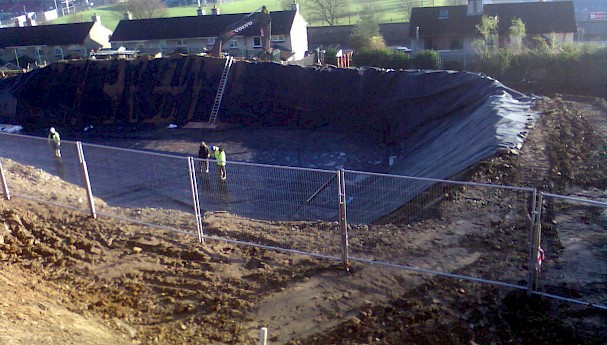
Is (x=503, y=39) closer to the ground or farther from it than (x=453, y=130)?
farther from it

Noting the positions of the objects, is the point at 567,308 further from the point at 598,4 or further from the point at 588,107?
the point at 598,4

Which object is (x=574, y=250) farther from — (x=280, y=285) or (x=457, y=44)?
(x=457, y=44)

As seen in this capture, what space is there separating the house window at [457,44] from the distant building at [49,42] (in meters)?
34.2

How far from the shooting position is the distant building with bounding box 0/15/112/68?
180 feet

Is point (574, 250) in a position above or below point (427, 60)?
below

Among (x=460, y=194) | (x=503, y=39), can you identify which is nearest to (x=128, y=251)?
(x=460, y=194)

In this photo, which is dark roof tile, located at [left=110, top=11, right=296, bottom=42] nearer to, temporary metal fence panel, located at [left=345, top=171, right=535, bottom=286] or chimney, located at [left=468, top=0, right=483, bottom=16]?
chimney, located at [left=468, top=0, right=483, bottom=16]

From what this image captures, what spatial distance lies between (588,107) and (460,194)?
1252 cm

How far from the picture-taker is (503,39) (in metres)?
41.2

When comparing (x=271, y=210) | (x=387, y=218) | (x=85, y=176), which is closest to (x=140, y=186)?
(x=85, y=176)

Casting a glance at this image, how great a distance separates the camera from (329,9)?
71.0 metres

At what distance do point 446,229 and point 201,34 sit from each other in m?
43.2

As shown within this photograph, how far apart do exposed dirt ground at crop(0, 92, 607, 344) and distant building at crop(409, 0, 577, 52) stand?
32.6m

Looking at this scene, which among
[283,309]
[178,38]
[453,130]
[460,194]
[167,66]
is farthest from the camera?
[178,38]
